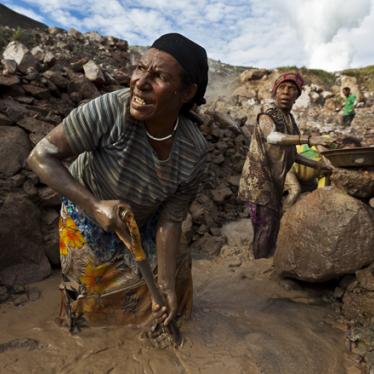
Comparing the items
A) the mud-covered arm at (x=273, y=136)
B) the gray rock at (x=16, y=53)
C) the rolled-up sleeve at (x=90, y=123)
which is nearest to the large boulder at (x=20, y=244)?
the rolled-up sleeve at (x=90, y=123)

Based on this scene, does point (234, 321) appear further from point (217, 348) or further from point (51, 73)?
point (51, 73)

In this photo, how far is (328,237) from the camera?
96.8 inches

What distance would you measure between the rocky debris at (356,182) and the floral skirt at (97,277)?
1446 millimetres

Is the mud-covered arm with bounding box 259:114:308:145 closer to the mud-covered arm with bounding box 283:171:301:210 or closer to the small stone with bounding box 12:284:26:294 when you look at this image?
the mud-covered arm with bounding box 283:171:301:210

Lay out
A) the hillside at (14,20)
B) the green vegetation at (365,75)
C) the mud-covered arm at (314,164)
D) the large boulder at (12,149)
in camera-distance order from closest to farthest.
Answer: the large boulder at (12,149) < the mud-covered arm at (314,164) < the hillside at (14,20) < the green vegetation at (365,75)

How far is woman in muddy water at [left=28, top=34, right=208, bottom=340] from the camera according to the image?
1.59 metres

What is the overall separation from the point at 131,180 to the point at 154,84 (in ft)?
1.59

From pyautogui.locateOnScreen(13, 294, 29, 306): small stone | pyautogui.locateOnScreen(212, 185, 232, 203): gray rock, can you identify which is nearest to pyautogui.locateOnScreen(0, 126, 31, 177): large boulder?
pyautogui.locateOnScreen(13, 294, 29, 306): small stone

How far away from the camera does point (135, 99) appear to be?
1.60 meters

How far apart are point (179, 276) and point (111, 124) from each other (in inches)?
37.5

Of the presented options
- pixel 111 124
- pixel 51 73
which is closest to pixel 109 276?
pixel 111 124

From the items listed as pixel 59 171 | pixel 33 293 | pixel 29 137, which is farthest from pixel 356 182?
pixel 29 137

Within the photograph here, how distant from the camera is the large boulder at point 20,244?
2.72m

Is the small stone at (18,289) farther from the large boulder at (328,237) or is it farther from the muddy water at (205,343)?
the large boulder at (328,237)
